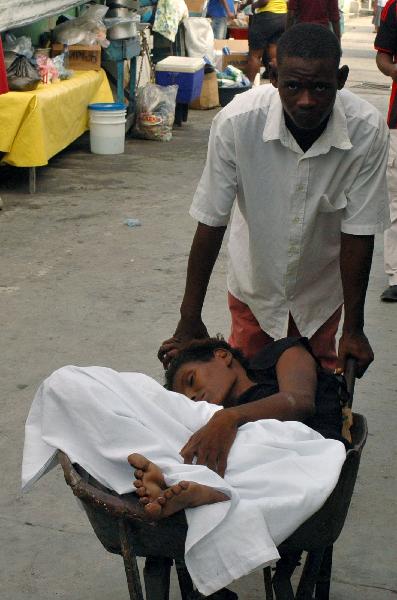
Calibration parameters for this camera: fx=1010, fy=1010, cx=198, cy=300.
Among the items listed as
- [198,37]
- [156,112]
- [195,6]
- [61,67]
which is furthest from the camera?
[195,6]

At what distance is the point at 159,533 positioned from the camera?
206 cm

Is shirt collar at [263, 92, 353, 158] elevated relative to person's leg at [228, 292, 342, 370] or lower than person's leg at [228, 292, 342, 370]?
elevated

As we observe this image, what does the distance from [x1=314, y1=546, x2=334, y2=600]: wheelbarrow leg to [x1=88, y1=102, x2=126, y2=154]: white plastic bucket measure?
270 inches

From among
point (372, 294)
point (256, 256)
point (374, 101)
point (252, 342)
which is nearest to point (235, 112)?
point (256, 256)

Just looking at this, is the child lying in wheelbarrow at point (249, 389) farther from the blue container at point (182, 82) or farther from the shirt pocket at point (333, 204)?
the blue container at point (182, 82)

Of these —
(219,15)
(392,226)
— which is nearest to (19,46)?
(392,226)

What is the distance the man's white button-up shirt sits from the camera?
279cm

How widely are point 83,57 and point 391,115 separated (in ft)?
14.8

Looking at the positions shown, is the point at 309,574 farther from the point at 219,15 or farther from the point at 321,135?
the point at 219,15

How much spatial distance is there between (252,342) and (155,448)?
49.0 inches

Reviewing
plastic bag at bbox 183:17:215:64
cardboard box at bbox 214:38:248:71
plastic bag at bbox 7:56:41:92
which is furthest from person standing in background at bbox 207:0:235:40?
plastic bag at bbox 7:56:41:92


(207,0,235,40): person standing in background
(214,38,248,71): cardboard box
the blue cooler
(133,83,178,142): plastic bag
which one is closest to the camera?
(133,83,178,142): plastic bag

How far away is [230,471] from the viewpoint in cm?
214

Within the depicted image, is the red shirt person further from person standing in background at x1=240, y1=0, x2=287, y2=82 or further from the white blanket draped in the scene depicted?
the white blanket draped
